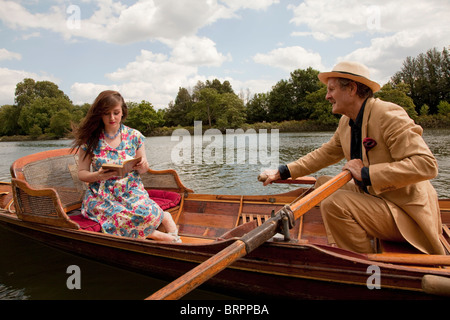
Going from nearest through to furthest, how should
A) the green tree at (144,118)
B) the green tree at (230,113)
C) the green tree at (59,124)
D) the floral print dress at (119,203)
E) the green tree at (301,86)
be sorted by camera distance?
the floral print dress at (119,203)
the green tree at (59,124)
the green tree at (301,86)
the green tree at (230,113)
the green tree at (144,118)

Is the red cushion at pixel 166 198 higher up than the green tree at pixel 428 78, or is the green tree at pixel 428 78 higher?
the green tree at pixel 428 78

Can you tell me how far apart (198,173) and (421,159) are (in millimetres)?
12801

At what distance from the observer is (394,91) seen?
156ft

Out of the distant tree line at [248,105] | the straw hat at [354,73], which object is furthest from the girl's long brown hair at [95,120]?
the distant tree line at [248,105]

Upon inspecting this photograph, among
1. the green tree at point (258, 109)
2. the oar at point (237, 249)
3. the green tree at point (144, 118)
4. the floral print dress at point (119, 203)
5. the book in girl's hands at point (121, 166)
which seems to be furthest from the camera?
the green tree at point (144, 118)

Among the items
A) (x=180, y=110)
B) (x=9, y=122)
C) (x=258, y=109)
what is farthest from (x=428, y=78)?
(x=9, y=122)

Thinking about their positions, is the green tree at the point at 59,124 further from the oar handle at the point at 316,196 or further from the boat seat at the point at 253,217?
the oar handle at the point at 316,196

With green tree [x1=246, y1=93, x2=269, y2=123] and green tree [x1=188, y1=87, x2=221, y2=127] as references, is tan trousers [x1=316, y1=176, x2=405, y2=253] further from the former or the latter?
green tree [x1=188, y1=87, x2=221, y2=127]

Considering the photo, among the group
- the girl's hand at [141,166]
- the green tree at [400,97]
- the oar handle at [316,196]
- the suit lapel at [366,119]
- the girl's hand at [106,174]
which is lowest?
the oar handle at [316,196]

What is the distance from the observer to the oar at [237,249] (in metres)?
2.02

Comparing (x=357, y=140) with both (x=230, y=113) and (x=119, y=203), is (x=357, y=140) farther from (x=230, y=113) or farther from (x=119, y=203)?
(x=230, y=113)

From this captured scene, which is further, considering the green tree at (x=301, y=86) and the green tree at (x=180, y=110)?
the green tree at (x=180, y=110)
